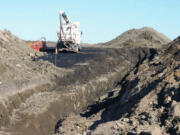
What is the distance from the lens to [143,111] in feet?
64.9

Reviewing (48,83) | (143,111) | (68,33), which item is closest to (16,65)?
(48,83)

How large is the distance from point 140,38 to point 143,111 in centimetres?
5032

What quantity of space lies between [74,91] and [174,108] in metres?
15.1

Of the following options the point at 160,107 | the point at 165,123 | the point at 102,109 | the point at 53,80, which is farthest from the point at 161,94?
the point at 53,80

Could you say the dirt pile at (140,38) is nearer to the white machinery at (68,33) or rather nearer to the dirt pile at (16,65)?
the white machinery at (68,33)

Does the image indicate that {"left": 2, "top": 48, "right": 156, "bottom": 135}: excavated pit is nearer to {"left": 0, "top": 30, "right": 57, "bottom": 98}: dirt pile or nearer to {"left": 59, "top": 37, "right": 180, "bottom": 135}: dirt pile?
{"left": 0, "top": 30, "right": 57, "bottom": 98}: dirt pile

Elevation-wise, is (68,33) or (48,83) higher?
(68,33)

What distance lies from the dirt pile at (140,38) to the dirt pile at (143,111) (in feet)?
114

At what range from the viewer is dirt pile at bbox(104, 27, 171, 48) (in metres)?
63.0

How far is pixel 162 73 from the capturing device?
961 inches

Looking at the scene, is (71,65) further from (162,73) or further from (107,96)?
(162,73)

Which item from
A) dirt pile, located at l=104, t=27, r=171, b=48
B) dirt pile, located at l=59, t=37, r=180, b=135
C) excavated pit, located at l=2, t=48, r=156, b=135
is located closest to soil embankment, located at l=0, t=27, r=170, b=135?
excavated pit, located at l=2, t=48, r=156, b=135

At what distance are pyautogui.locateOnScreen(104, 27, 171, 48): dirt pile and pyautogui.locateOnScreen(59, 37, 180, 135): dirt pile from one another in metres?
34.7

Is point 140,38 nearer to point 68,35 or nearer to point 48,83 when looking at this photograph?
point 68,35
